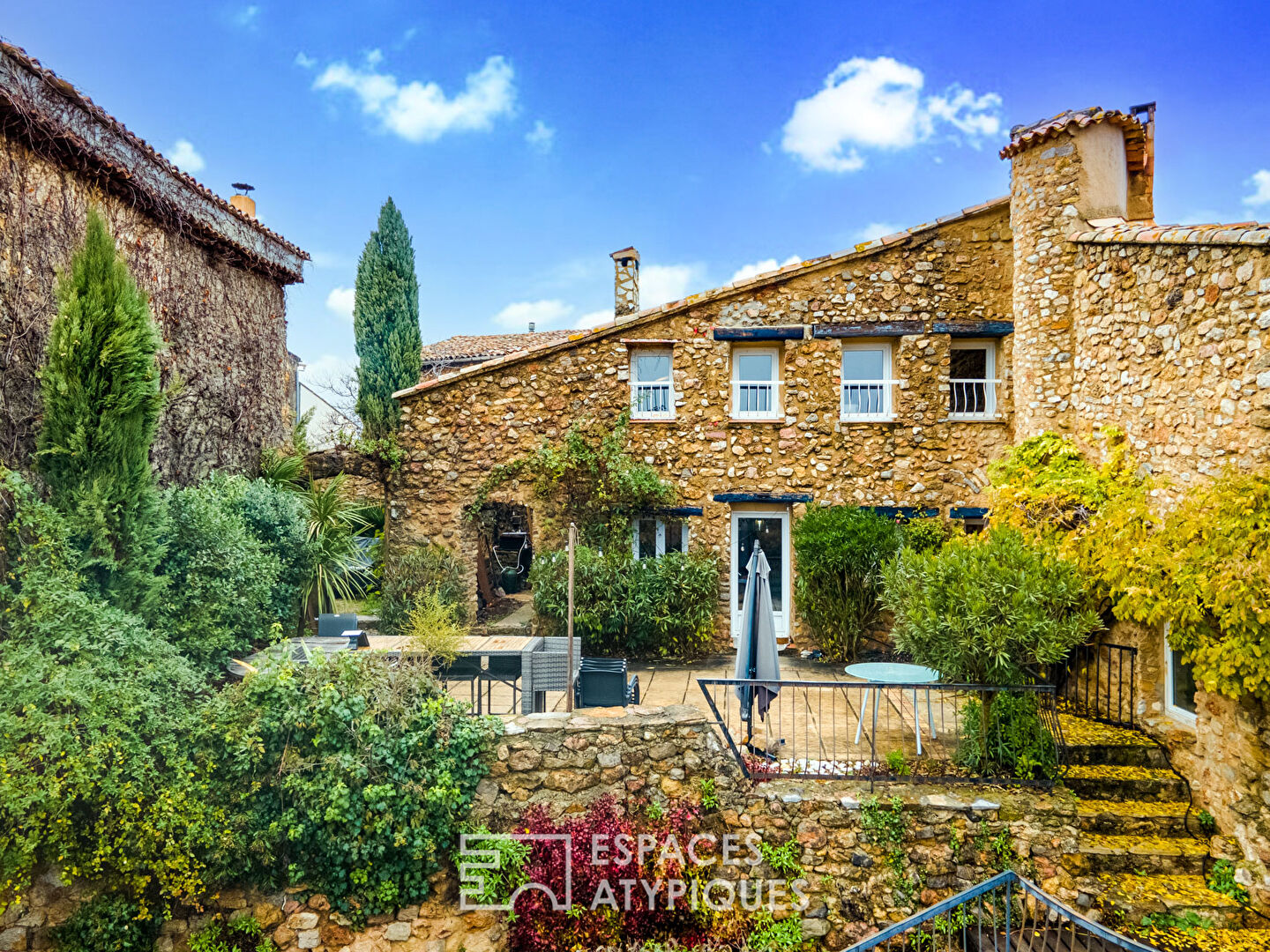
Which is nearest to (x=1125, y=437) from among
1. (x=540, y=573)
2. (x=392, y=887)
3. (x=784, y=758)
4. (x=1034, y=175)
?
(x=1034, y=175)

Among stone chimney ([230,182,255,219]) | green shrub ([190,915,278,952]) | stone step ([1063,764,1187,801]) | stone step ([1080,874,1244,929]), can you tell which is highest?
stone chimney ([230,182,255,219])

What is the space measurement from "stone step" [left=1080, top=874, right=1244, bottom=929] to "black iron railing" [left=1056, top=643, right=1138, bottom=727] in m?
1.57

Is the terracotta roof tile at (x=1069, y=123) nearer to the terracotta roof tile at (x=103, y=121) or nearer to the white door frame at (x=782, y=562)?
the white door frame at (x=782, y=562)

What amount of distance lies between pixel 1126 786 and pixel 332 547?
31.5 ft

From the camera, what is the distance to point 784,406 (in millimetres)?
10711

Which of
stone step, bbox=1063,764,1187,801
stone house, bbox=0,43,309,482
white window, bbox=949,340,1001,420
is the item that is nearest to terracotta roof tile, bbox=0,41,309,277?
stone house, bbox=0,43,309,482

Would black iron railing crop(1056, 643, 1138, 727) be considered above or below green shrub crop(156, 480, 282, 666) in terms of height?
below

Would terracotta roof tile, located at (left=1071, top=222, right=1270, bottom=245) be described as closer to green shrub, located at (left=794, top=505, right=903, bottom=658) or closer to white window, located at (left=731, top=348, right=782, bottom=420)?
white window, located at (left=731, top=348, right=782, bottom=420)

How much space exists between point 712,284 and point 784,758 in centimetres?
698

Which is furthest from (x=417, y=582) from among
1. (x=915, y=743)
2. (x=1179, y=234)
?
(x=1179, y=234)

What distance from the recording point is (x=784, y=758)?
6.48m

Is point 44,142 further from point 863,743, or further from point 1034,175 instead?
point 1034,175

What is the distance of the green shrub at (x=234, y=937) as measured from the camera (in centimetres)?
573

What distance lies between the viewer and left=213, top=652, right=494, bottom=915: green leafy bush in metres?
5.77
